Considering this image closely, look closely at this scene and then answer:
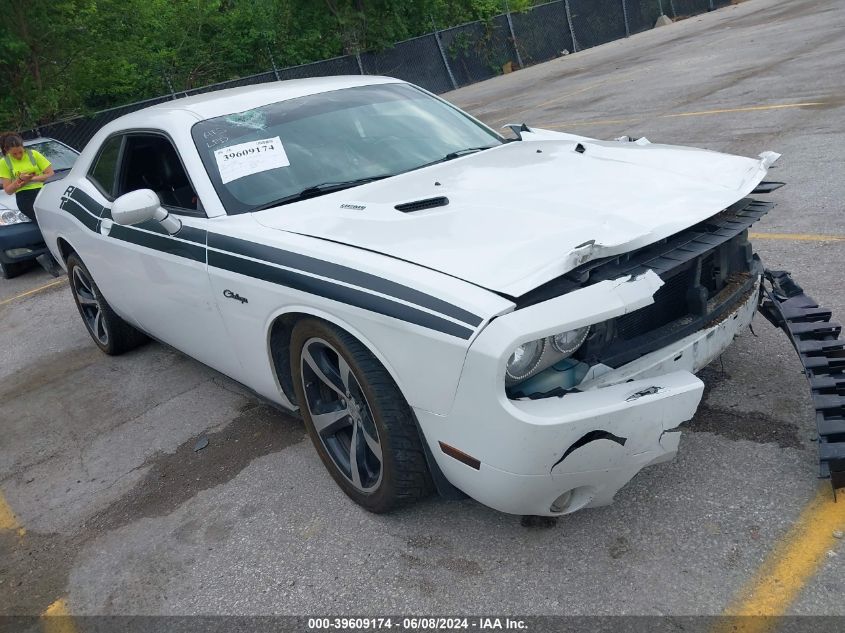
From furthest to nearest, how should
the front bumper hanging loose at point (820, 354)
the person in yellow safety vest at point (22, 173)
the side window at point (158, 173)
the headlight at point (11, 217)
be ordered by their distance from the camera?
1. the headlight at point (11, 217)
2. the person in yellow safety vest at point (22, 173)
3. the side window at point (158, 173)
4. the front bumper hanging loose at point (820, 354)

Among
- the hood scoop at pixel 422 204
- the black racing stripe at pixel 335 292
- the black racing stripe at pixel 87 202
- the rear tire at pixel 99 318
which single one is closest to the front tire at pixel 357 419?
the black racing stripe at pixel 335 292

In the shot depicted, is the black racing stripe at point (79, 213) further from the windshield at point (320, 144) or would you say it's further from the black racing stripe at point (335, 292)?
the black racing stripe at point (335, 292)

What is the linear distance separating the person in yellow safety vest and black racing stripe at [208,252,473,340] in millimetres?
5783

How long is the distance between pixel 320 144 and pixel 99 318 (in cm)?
265

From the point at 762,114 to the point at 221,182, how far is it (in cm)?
741

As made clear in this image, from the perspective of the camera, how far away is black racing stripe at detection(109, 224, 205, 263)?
11.4 feet

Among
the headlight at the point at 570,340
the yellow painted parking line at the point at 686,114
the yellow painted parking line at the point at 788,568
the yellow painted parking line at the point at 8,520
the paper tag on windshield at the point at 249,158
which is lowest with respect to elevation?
the yellow painted parking line at the point at 788,568

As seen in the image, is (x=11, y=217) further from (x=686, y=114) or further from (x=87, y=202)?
(x=686, y=114)

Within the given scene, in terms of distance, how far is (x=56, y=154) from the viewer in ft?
31.4

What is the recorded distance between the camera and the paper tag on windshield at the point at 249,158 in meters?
3.53

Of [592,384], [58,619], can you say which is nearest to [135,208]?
[58,619]

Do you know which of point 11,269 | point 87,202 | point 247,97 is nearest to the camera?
point 247,97

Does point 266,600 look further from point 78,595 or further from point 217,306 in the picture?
point 217,306

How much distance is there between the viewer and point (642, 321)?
2.73 m
